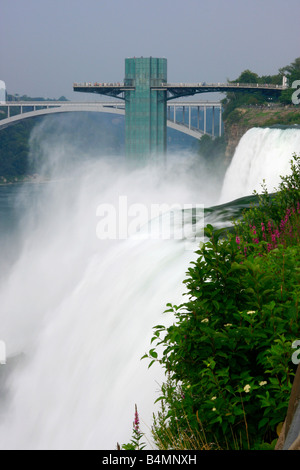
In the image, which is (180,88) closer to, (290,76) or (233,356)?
(290,76)

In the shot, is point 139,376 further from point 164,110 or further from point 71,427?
point 164,110

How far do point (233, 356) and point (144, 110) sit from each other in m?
70.6

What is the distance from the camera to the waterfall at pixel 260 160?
24.2m

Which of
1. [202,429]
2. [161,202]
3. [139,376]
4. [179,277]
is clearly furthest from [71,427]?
[161,202]

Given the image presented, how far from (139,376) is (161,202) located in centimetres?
4146

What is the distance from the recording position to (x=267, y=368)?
5.08 m

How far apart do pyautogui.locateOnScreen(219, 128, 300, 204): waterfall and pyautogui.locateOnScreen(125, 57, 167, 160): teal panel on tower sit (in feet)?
141

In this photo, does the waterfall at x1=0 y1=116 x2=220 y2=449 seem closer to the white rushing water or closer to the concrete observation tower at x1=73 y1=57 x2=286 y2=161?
the white rushing water

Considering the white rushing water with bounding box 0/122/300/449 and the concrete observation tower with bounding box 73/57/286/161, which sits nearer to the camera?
the white rushing water with bounding box 0/122/300/449

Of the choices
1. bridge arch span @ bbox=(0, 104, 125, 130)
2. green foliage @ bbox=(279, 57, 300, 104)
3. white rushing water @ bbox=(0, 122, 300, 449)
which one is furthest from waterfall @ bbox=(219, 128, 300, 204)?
bridge arch span @ bbox=(0, 104, 125, 130)

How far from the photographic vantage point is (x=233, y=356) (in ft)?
16.8

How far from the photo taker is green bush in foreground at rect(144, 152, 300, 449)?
4871 millimetres

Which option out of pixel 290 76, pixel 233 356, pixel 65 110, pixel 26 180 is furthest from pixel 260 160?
pixel 26 180

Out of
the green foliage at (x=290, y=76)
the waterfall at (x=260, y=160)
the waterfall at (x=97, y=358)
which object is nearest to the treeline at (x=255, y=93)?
the green foliage at (x=290, y=76)
